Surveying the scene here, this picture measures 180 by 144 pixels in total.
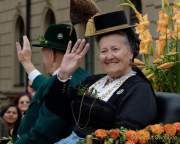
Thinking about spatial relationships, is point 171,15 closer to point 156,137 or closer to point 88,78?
point 88,78

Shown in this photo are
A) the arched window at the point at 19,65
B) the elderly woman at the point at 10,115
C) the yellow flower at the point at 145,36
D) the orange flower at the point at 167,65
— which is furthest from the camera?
the arched window at the point at 19,65

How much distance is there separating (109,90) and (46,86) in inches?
23.6

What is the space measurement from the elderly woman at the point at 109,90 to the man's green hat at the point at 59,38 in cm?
58

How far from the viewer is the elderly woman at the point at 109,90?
3.95m

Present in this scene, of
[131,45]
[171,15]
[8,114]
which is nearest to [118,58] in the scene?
[131,45]

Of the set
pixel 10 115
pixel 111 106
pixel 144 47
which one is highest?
pixel 144 47

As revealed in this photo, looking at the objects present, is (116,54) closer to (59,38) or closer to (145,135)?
(145,135)

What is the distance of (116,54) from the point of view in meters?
4.14

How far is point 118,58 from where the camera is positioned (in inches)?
163

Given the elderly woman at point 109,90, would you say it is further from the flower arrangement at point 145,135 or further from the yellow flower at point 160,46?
the yellow flower at point 160,46

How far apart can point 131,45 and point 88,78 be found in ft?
1.61

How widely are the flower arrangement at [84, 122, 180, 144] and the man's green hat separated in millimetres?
1212

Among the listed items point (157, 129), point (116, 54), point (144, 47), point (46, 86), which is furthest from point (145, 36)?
point (157, 129)

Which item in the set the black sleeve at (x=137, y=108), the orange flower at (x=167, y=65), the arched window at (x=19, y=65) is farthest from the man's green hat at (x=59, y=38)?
the arched window at (x=19, y=65)
